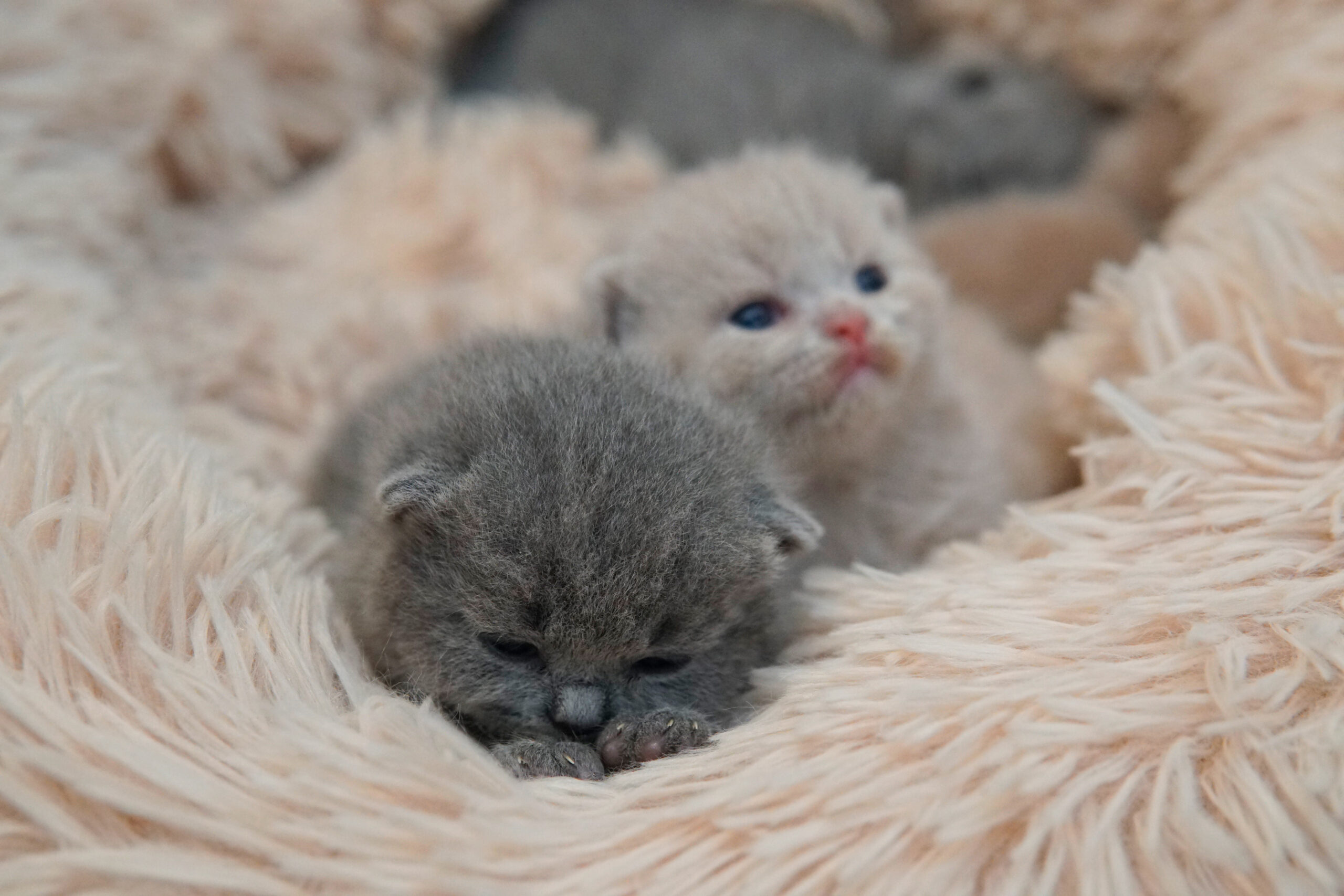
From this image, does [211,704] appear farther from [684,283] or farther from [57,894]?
[684,283]

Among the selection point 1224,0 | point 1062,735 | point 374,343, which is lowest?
point 374,343

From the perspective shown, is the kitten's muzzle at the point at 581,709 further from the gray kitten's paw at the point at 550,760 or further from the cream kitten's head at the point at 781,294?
the cream kitten's head at the point at 781,294

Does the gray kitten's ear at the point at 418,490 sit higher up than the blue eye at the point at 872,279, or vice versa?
the blue eye at the point at 872,279

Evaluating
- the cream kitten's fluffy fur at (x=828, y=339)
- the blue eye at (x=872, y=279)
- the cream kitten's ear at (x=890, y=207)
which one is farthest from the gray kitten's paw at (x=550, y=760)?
the cream kitten's ear at (x=890, y=207)

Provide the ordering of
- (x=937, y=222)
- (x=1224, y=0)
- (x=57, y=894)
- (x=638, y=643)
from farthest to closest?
(x=937, y=222)
(x=1224, y=0)
(x=638, y=643)
(x=57, y=894)

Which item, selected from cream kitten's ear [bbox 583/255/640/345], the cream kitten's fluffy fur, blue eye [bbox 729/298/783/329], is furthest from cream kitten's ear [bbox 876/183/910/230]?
cream kitten's ear [bbox 583/255/640/345]

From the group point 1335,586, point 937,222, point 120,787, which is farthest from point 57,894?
point 937,222
